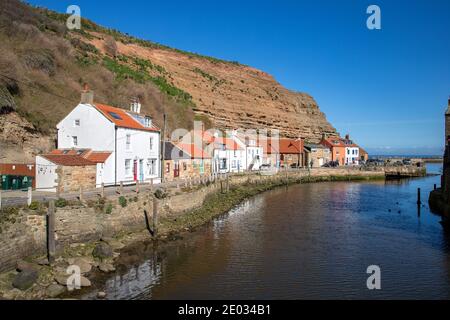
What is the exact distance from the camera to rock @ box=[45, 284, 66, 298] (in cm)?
1543

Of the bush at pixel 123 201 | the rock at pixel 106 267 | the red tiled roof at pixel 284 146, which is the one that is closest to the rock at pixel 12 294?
the rock at pixel 106 267

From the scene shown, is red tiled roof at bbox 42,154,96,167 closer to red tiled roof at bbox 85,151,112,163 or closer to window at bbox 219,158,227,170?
red tiled roof at bbox 85,151,112,163

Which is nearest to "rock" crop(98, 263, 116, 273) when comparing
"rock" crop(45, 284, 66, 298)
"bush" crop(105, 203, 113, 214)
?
"rock" crop(45, 284, 66, 298)

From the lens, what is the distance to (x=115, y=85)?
5769 cm

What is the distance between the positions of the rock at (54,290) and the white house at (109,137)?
1385 cm

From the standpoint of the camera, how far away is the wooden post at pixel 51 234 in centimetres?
1786

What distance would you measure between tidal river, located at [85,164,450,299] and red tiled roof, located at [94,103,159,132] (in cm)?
1036

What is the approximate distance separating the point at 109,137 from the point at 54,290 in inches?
646

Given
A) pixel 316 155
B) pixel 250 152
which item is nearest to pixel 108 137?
pixel 250 152

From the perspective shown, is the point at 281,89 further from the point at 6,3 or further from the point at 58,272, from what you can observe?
the point at 58,272

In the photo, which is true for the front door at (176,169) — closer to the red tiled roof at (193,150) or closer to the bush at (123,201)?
Result: the red tiled roof at (193,150)

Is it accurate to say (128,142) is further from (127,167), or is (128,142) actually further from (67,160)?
(67,160)

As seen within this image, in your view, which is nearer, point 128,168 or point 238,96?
point 128,168
